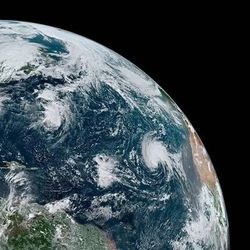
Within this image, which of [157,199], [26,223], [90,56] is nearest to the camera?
[26,223]

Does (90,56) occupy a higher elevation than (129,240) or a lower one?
higher

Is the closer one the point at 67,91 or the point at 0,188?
the point at 0,188

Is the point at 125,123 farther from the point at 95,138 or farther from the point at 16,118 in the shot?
the point at 16,118

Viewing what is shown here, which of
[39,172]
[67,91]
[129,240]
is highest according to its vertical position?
[67,91]

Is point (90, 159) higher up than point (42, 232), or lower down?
higher up

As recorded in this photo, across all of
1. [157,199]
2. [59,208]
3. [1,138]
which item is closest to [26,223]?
[59,208]

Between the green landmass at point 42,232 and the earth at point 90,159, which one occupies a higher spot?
the earth at point 90,159

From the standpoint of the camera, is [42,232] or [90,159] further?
[90,159]

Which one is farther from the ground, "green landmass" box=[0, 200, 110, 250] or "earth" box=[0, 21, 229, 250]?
"earth" box=[0, 21, 229, 250]
